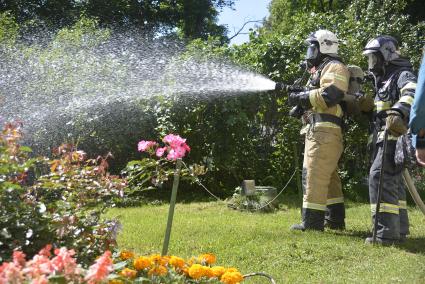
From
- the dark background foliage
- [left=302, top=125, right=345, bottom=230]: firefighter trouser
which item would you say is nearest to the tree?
the dark background foliage

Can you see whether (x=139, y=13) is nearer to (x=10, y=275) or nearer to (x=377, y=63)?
(x=377, y=63)

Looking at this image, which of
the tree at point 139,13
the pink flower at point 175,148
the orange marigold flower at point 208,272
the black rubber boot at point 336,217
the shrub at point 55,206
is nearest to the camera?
the shrub at point 55,206

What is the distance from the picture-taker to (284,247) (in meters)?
4.87

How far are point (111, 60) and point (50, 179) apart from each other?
21.2 ft

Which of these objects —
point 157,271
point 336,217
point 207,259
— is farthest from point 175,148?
point 336,217

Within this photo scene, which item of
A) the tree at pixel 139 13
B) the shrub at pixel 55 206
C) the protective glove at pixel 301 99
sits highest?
the tree at pixel 139 13

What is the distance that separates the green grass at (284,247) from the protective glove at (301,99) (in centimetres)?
130

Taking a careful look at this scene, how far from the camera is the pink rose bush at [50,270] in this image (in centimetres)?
158

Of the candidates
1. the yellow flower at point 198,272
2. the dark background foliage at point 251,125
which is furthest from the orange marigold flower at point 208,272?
the dark background foliage at point 251,125

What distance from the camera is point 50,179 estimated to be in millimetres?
2678

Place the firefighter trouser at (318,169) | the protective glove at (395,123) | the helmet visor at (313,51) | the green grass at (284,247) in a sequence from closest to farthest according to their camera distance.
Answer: the green grass at (284,247), the protective glove at (395,123), the firefighter trouser at (318,169), the helmet visor at (313,51)

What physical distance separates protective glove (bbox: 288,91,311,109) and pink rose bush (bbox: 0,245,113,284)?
409 centimetres

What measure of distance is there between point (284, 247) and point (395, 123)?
1.44 meters

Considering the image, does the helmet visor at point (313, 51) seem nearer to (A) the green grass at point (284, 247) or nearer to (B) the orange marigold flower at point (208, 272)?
(A) the green grass at point (284, 247)
